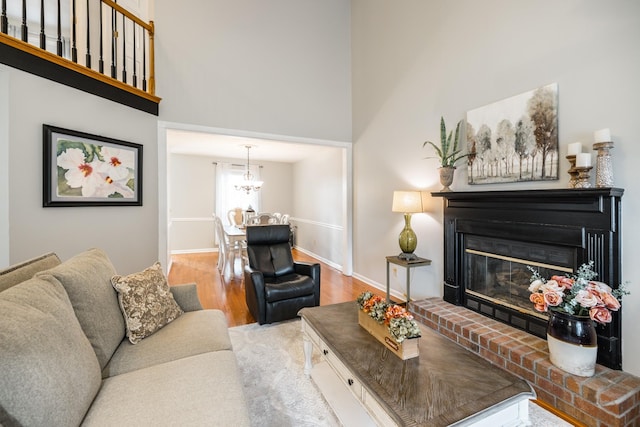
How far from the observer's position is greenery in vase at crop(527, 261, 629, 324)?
1.61 m

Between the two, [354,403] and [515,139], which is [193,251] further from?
[515,139]

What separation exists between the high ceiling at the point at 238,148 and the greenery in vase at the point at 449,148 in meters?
2.15

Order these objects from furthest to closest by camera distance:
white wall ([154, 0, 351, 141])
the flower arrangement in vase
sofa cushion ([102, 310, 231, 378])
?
white wall ([154, 0, 351, 141])
the flower arrangement in vase
sofa cushion ([102, 310, 231, 378])

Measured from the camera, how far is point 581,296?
1.66 metres

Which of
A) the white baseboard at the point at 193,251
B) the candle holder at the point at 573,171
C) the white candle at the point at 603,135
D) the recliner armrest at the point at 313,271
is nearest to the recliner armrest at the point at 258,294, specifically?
the recliner armrest at the point at 313,271

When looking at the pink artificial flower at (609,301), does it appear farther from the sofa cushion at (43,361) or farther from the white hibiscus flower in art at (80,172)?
the white hibiscus flower in art at (80,172)

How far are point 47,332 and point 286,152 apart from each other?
5650 mm

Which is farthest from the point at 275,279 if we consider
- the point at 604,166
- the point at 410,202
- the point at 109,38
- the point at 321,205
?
the point at 109,38

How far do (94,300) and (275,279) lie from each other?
1.96m

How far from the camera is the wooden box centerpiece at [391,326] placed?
148 cm

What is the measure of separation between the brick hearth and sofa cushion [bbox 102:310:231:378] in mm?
1884

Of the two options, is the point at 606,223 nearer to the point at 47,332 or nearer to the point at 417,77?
the point at 417,77

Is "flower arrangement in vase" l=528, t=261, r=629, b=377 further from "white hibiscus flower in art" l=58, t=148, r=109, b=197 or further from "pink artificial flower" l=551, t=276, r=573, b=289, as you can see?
"white hibiscus flower in art" l=58, t=148, r=109, b=197


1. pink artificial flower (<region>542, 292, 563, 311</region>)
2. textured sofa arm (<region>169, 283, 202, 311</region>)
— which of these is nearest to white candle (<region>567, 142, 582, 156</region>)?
pink artificial flower (<region>542, 292, 563, 311</region>)
